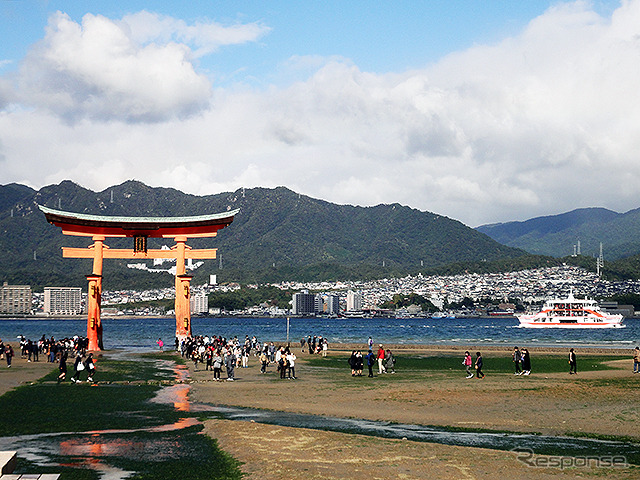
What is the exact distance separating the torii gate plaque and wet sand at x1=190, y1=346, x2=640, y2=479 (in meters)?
22.0

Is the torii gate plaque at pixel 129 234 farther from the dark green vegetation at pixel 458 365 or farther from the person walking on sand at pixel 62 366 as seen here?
the person walking on sand at pixel 62 366

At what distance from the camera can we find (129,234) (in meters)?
59.3

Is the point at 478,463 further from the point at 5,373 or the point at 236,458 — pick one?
the point at 5,373

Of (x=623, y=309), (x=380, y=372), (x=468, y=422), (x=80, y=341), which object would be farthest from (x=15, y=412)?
(x=623, y=309)

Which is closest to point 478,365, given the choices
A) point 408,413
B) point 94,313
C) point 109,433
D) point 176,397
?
point 408,413

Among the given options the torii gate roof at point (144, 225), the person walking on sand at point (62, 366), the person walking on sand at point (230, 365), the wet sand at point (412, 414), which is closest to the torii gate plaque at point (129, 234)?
the torii gate roof at point (144, 225)

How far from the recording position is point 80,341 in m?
52.8

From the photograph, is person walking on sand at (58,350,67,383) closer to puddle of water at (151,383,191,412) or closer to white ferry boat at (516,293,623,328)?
puddle of water at (151,383,191,412)

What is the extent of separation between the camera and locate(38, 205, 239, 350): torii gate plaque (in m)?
55.9

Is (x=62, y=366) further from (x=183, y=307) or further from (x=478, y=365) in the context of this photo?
(x=183, y=307)

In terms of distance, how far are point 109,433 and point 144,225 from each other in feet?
137

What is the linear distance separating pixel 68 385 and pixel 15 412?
854cm

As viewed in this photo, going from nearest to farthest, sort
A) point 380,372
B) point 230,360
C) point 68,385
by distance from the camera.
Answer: point 68,385 → point 230,360 → point 380,372

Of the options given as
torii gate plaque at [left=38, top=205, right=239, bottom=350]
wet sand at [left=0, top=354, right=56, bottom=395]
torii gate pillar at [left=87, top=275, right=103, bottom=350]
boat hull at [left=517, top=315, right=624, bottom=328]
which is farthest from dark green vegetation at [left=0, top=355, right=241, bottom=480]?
boat hull at [left=517, top=315, right=624, bottom=328]
